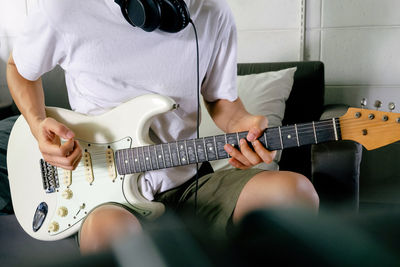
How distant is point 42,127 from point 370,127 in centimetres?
79

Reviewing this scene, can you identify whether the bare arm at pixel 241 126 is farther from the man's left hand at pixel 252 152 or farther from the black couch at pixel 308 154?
the black couch at pixel 308 154

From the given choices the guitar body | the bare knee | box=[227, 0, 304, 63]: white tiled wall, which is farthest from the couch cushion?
the bare knee

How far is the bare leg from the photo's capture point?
0.74 metres

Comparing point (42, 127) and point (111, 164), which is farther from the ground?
point (42, 127)

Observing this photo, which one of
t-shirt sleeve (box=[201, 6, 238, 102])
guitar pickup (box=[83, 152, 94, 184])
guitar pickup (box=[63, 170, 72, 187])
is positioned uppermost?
t-shirt sleeve (box=[201, 6, 238, 102])

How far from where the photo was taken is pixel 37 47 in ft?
3.11

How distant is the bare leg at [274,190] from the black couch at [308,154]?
0.06 metres

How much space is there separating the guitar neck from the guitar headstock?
2 centimetres

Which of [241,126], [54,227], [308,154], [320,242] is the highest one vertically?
[320,242]

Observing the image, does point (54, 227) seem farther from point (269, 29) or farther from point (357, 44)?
point (357, 44)

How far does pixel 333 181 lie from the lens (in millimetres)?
1158

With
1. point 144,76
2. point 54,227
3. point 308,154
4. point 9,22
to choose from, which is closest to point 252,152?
point 144,76

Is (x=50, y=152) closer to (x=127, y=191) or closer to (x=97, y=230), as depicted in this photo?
(x=127, y=191)

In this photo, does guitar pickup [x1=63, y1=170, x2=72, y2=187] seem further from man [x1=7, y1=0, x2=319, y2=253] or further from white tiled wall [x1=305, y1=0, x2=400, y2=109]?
white tiled wall [x1=305, y1=0, x2=400, y2=109]
